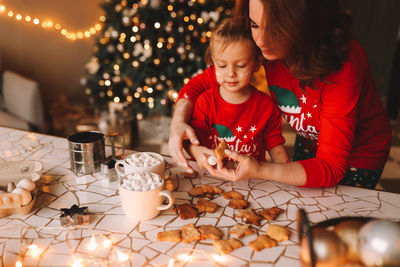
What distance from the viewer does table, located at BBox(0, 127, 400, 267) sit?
80 cm

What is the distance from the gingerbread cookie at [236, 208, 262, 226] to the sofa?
97.4 inches

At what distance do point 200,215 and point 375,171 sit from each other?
0.86 m

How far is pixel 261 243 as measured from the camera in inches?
33.1

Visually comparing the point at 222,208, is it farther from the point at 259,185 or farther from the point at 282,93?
the point at 282,93

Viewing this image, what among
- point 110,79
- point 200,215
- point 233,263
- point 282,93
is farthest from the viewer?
point 110,79

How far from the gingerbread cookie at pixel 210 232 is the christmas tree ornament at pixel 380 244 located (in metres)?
0.39

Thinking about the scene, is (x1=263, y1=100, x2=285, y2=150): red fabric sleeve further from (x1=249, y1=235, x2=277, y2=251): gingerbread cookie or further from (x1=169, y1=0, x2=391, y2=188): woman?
(x1=249, y1=235, x2=277, y2=251): gingerbread cookie

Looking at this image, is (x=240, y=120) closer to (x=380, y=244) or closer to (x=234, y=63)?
(x=234, y=63)

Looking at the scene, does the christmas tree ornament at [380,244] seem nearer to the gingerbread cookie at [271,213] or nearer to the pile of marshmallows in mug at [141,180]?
the gingerbread cookie at [271,213]

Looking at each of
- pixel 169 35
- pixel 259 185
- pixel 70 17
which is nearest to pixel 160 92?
pixel 169 35

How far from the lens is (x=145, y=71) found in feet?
10.3

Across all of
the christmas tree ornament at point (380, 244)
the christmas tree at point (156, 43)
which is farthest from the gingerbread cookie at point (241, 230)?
the christmas tree at point (156, 43)

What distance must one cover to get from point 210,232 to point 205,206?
0.41 feet

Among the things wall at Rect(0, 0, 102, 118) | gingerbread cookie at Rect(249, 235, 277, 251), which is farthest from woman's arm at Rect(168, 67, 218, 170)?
wall at Rect(0, 0, 102, 118)
